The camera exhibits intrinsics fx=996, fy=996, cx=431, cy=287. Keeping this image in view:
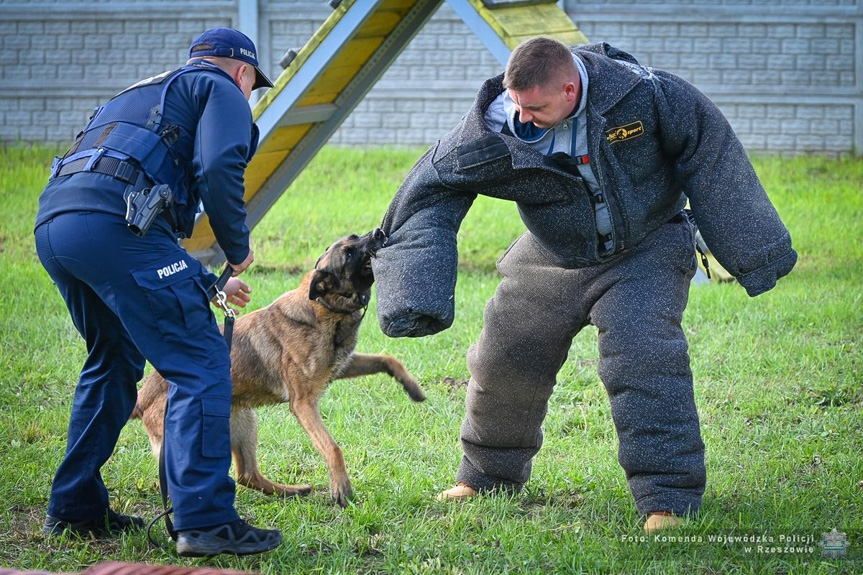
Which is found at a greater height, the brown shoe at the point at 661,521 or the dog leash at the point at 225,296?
the dog leash at the point at 225,296

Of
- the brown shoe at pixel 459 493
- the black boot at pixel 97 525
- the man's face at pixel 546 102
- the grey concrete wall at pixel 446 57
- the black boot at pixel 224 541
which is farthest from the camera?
the grey concrete wall at pixel 446 57

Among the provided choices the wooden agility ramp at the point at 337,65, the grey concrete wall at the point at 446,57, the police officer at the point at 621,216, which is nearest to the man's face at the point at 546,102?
the police officer at the point at 621,216

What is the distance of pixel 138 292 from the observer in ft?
11.2

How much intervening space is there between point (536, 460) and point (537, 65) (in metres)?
2.13

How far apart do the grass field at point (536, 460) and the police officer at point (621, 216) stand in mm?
393

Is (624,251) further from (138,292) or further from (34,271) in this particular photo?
(34,271)

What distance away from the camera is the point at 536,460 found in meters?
4.86

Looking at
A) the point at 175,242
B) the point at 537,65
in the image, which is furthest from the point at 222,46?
the point at 537,65

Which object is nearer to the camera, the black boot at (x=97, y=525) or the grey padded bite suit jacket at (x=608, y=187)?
the grey padded bite suit jacket at (x=608, y=187)

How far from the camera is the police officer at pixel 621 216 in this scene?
12.0 feet

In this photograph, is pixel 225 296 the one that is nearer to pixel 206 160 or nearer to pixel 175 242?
pixel 175 242

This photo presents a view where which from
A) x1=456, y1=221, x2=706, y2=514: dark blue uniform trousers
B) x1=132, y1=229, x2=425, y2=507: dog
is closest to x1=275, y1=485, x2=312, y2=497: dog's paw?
x1=132, y1=229, x2=425, y2=507: dog

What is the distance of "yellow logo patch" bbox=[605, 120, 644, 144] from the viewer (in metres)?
3.64

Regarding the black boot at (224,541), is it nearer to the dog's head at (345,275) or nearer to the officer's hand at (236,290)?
the officer's hand at (236,290)
